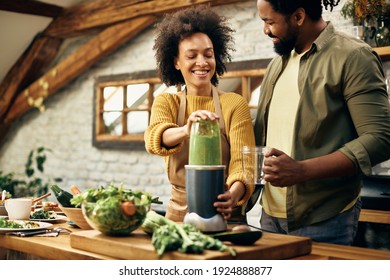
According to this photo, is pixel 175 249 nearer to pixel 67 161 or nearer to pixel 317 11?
pixel 317 11

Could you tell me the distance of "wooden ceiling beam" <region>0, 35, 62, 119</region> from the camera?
664 centimetres

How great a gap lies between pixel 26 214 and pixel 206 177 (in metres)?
0.83

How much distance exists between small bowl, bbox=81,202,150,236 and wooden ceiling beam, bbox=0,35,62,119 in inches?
212

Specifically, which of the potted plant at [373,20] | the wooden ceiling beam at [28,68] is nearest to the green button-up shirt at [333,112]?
the potted plant at [373,20]

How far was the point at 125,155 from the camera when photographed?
5980 millimetres

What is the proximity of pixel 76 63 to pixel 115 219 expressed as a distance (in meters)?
4.99

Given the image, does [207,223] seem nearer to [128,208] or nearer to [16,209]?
[128,208]

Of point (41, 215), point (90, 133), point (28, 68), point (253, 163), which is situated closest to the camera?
point (253, 163)

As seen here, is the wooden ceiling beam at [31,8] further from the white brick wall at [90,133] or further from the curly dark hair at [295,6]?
the curly dark hair at [295,6]

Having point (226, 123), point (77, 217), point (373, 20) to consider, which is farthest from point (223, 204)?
point (373, 20)

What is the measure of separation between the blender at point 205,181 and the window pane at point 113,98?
4.60 metres

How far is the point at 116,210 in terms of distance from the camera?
153 centimetres

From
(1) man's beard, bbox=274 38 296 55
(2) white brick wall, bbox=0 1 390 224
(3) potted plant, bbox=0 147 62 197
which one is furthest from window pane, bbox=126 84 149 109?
(1) man's beard, bbox=274 38 296 55
